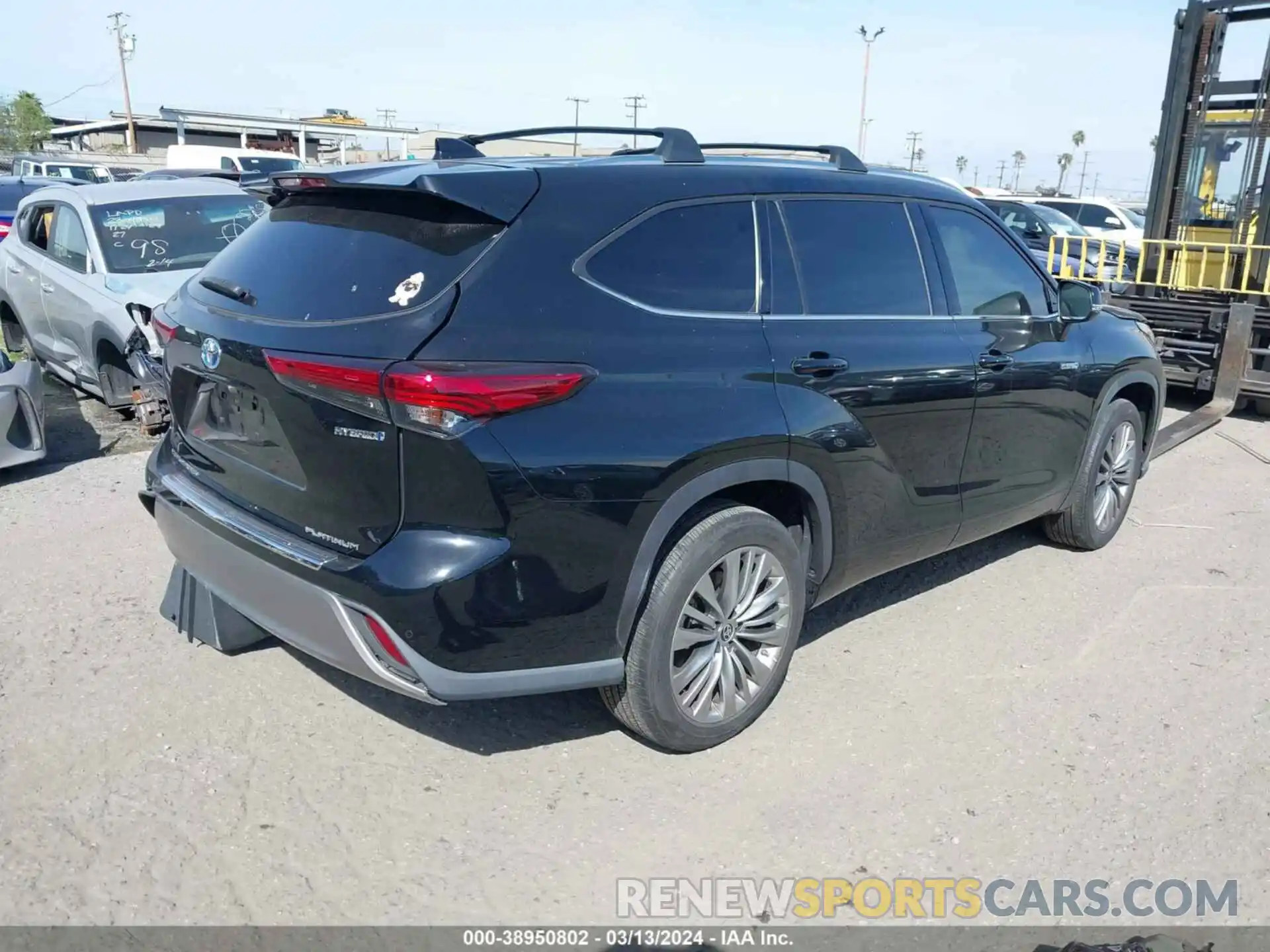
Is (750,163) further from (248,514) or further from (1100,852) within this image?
(1100,852)

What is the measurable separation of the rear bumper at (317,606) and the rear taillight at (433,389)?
0.40m

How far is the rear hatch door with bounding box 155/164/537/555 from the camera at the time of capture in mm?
2777

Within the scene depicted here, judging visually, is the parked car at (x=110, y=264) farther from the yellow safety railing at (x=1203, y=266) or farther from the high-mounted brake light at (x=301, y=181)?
the yellow safety railing at (x=1203, y=266)

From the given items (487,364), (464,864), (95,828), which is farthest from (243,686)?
(487,364)

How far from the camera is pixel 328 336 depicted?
9.37 feet

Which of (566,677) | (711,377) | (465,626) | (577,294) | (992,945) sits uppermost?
(577,294)

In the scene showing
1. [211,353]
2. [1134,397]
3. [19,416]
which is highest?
[211,353]

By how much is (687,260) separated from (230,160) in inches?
1218

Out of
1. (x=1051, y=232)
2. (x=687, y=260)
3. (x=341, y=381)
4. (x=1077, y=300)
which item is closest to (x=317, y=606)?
(x=341, y=381)

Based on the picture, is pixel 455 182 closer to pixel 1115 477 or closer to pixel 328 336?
pixel 328 336

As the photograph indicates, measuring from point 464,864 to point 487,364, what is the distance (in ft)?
4.65

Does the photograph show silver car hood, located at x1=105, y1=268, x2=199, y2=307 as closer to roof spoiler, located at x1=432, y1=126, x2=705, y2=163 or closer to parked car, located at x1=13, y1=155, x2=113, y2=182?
roof spoiler, located at x1=432, y1=126, x2=705, y2=163

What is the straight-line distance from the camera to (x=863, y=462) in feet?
12.3

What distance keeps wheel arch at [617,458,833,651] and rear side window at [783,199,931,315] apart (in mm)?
614
